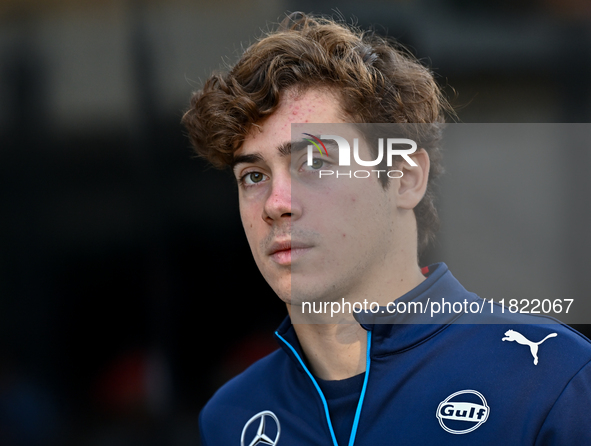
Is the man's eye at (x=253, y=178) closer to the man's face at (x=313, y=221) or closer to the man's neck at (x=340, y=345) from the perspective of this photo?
the man's face at (x=313, y=221)

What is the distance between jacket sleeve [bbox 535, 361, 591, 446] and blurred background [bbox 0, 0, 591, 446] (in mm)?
1375

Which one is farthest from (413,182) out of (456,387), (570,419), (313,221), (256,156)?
(570,419)

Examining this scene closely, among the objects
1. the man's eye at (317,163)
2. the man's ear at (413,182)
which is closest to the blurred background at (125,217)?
the man's ear at (413,182)

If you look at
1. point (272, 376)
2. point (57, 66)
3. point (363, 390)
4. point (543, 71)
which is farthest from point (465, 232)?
point (57, 66)

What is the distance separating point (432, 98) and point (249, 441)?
1053 mm

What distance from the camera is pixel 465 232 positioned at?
4.87 feet

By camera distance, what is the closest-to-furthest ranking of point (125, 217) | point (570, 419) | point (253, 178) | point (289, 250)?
point (570, 419)
point (289, 250)
point (253, 178)
point (125, 217)

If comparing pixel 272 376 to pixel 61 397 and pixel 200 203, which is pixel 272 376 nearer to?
pixel 200 203

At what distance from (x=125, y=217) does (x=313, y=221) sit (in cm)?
132

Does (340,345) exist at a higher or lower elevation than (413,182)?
lower

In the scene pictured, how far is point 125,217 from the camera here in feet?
7.68
